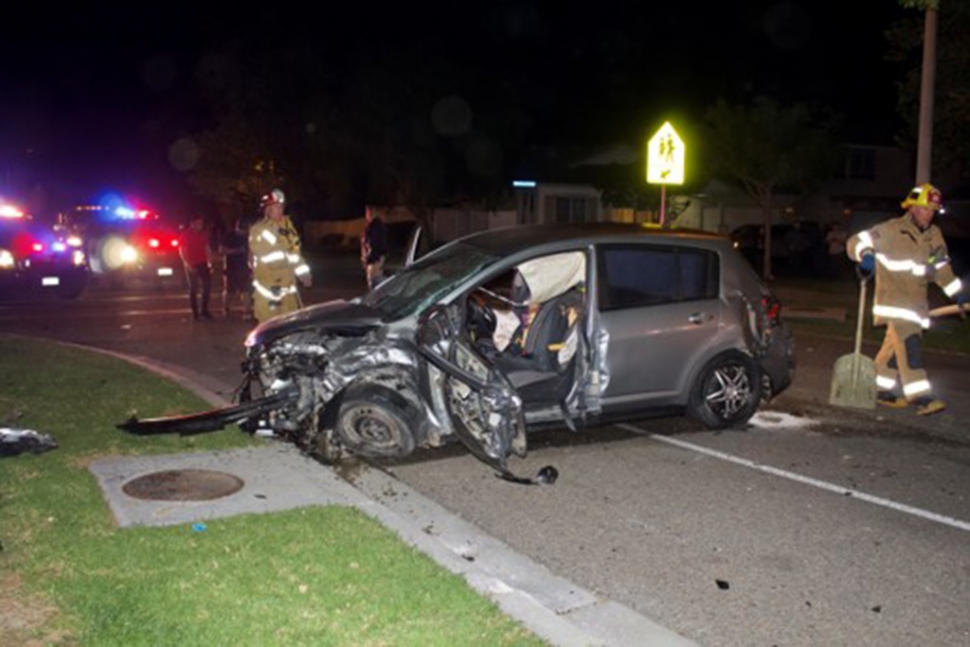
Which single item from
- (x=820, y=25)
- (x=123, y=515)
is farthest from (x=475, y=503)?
(x=820, y=25)

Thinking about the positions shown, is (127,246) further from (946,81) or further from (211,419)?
(946,81)

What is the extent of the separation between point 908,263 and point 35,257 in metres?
16.1

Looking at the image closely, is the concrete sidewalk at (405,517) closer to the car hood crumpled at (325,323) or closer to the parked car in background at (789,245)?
the car hood crumpled at (325,323)

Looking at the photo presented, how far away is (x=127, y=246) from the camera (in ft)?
77.7

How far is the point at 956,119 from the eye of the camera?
15539mm

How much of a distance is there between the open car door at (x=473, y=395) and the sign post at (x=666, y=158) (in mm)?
6904

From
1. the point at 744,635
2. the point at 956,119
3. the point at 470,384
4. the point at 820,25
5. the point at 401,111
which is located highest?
the point at 820,25

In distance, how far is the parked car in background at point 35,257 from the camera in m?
18.9

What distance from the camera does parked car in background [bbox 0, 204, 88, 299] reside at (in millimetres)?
18938

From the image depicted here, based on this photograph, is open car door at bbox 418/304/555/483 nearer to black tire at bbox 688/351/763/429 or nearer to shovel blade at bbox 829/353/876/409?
black tire at bbox 688/351/763/429

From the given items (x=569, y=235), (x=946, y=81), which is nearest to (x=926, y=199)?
(x=569, y=235)

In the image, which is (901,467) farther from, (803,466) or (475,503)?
(475,503)

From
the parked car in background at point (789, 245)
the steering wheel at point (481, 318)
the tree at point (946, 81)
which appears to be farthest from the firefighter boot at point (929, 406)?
the parked car in background at point (789, 245)

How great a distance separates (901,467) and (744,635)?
11.4 ft
